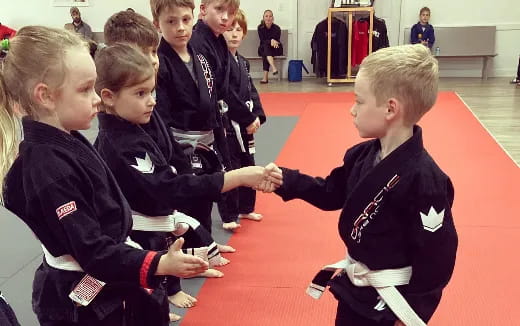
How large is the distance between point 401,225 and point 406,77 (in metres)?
0.46

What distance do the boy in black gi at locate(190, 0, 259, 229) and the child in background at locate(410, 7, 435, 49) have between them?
8.28m

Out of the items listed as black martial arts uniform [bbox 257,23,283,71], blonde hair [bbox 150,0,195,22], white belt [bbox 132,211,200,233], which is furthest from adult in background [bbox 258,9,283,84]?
white belt [bbox 132,211,200,233]

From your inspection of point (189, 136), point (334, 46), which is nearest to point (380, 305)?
point (189, 136)

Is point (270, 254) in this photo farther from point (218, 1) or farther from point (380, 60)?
point (380, 60)

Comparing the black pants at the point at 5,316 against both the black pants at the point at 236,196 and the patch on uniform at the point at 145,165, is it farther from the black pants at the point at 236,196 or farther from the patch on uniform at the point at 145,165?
the black pants at the point at 236,196

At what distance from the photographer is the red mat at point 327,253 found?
2814mm

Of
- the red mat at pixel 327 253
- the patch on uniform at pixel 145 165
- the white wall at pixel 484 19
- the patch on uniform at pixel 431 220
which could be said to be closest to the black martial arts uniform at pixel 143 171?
the patch on uniform at pixel 145 165

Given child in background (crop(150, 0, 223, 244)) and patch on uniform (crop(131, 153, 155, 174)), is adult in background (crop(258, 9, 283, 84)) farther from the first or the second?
patch on uniform (crop(131, 153, 155, 174))

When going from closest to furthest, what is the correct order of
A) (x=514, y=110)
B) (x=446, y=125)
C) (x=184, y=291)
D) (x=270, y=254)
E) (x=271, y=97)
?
1. (x=184, y=291)
2. (x=270, y=254)
3. (x=446, y=125)
4. (x=514, y=110)
5. (x=271, y=97)

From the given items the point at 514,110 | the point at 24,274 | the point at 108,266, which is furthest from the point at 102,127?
the point at 514,110

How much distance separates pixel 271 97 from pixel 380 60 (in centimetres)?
790

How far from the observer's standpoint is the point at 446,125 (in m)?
6.75

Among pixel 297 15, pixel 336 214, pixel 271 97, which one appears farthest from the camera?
pixel 297 15

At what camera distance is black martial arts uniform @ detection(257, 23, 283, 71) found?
447 inches
